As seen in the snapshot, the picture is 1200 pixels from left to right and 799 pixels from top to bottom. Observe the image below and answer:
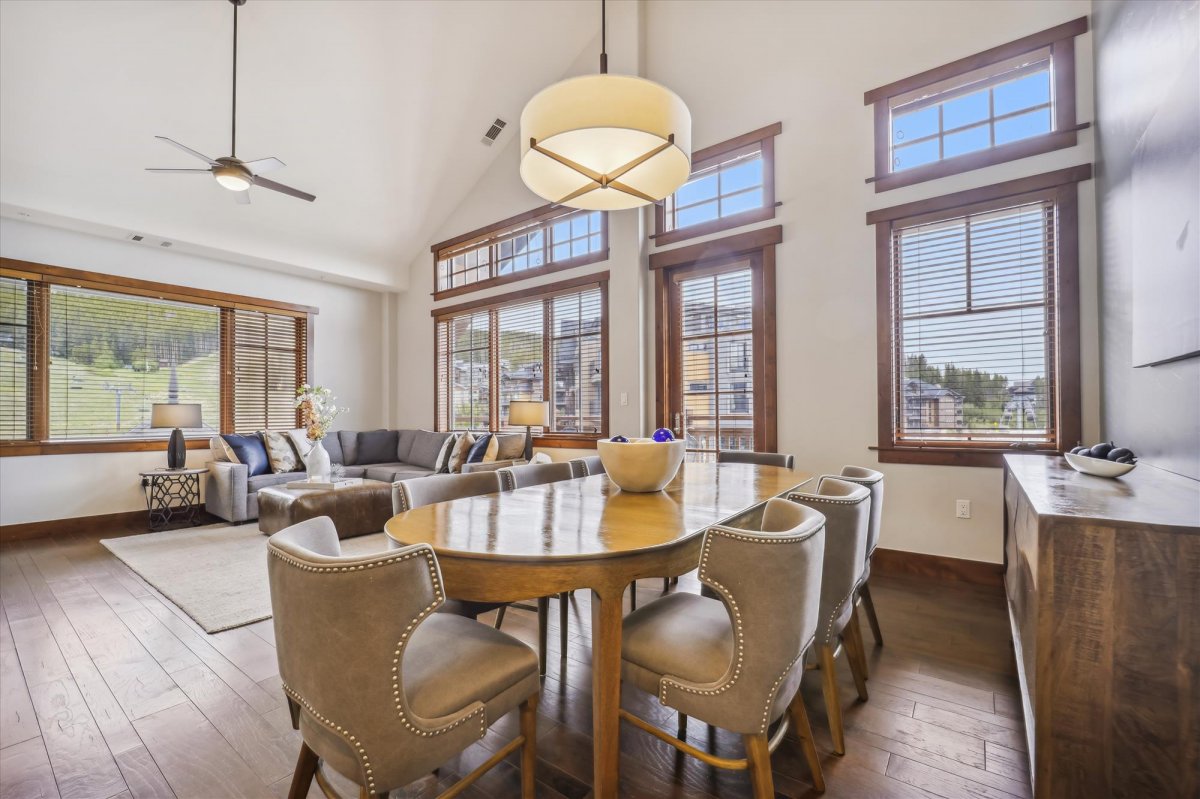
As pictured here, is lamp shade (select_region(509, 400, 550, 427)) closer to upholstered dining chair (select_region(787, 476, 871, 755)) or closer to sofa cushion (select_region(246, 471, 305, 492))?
sofa cushion (select_region(246, 471, 305, 492))

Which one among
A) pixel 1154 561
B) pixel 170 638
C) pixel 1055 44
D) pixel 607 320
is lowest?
pixel 170 638

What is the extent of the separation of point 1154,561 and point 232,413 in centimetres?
736

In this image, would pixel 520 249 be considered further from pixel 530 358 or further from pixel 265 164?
pixel 265 164

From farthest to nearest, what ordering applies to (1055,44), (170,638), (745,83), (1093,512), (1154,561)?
(745,83) → (1055,44) → (170,638) → (1093,512) → (1154,561)

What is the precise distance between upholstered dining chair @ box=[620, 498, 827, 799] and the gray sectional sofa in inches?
196

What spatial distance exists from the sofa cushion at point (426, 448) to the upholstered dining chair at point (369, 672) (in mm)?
5201

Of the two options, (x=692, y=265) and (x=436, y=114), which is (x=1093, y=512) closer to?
(x=692, y=265)

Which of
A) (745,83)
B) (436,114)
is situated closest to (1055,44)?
(745,83)

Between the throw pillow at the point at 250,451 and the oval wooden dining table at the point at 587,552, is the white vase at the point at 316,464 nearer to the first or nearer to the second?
the throw pillow at the point at 250,451

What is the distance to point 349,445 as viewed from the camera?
674 cm

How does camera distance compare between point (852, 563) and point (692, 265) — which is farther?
point (692, 265)

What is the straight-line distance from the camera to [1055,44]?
3.08 metres

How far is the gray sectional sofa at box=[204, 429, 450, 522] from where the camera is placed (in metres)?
5.11

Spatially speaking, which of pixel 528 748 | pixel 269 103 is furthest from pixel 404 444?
pixel 528 748
